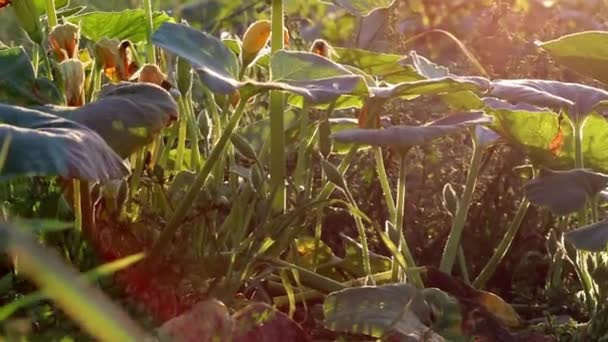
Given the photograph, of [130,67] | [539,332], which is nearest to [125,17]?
[130,67]

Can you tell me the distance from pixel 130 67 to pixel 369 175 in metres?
0.51

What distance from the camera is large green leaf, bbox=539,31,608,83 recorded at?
112 centimetres

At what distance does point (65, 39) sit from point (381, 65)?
0.39m

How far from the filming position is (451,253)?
3.73ft

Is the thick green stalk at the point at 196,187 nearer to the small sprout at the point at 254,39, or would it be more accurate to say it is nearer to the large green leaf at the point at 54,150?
the small sprout at the point at 254,39

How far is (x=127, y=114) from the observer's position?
87 cm

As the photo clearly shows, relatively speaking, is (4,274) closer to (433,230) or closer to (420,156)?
(433,230)

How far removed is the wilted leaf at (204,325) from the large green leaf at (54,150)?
12 centimetres

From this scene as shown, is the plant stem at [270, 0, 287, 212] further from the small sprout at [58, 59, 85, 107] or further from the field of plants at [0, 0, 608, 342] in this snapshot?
the small sprout at [58, 59, 85, 107]

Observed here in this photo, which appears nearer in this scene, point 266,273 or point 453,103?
point 266,273

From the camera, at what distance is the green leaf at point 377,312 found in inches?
34.1

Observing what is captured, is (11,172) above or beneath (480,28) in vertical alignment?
above

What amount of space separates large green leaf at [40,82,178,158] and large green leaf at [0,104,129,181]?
71 millimetres

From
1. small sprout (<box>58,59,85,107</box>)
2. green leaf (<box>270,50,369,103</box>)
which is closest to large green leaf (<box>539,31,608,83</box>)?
green leaf (<box>270,50,369,103</box>)
